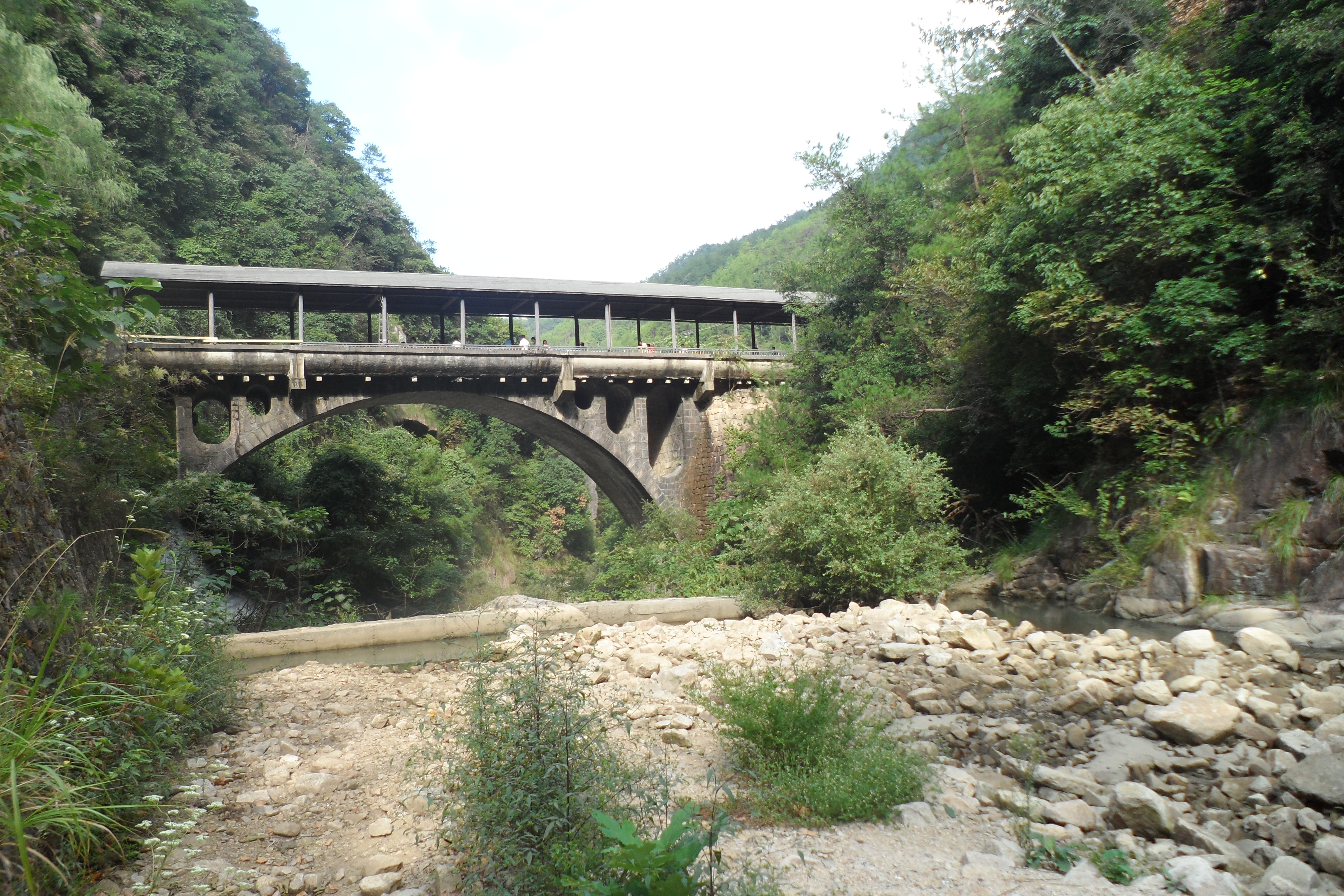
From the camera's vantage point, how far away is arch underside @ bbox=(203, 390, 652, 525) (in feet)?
53.1

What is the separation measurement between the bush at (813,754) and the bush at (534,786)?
772mm

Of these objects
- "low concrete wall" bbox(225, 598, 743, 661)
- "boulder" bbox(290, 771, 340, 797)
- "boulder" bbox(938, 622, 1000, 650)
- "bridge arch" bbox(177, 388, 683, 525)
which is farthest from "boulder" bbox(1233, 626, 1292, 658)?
"bridge arch" bbox(177, 388, 683, 525)

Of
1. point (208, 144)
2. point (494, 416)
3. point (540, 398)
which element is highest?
point (208, 144)

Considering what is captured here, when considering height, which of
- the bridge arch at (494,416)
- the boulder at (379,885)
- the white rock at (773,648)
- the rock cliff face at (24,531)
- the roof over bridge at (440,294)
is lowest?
the white rock at (773,648)

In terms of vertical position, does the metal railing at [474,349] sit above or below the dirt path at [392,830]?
above

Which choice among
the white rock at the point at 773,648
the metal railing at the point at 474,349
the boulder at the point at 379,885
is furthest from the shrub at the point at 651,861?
the metal railing at the point at 474,349

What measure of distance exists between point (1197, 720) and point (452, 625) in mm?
7854

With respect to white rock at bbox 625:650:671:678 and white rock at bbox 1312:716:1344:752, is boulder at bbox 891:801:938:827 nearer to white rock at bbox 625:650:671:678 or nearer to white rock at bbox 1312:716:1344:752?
white rock at bbox 1312:716:1344:752

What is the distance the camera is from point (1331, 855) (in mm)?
3523

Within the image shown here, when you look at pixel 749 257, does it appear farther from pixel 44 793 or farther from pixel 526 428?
pixel 44 793

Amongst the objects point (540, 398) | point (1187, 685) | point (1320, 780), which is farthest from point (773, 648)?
point (540, 398)

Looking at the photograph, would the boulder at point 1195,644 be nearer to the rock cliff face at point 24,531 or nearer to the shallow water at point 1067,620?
the shallow water at point 1067,620

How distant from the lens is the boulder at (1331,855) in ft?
11.4

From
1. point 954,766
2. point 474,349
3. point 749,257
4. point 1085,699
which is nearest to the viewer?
point 954,766
